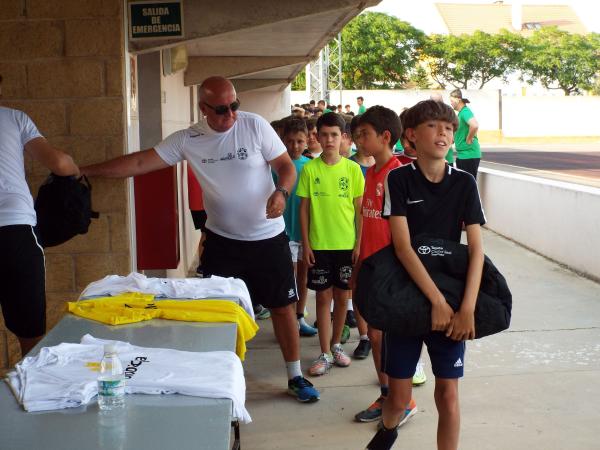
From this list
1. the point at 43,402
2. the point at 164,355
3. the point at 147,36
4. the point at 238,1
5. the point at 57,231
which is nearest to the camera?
the point at 43,402

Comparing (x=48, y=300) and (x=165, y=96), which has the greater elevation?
(x=165, y=96)

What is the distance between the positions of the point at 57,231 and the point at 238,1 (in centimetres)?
273

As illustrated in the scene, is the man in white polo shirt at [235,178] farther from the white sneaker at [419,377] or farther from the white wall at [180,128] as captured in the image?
the white wall at [180,128]

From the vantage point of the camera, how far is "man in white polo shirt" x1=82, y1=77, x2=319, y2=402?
4.56m

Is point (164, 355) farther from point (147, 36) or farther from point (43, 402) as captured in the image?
point (147, 36)

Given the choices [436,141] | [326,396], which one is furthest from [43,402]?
[326,396]

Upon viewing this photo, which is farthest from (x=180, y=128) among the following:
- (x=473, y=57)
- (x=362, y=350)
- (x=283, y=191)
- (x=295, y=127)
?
(x=473, y=57)

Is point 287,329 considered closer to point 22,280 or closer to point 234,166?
point 234,166

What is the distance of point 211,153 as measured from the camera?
4566mm

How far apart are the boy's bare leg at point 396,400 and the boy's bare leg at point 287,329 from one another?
1275mm

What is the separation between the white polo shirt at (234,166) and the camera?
4.57 m

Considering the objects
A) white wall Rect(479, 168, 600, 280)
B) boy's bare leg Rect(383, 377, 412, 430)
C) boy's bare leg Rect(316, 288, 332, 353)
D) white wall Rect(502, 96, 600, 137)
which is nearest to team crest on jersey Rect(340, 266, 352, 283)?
boy's bare leg Rect(316, 288, 332, 353)

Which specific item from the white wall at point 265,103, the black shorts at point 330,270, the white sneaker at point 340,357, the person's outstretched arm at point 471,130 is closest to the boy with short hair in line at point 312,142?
the black shorts at point 330,270

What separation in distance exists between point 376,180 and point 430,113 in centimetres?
101
